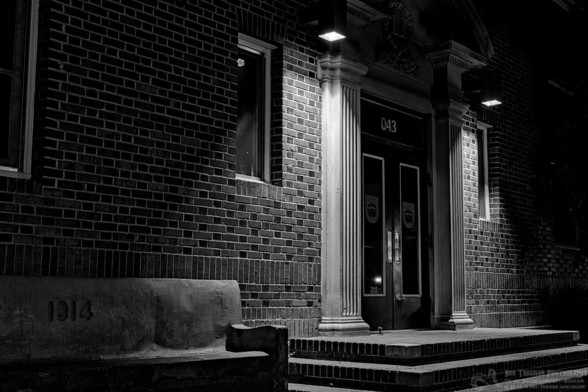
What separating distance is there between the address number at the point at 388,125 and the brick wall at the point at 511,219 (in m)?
1.91

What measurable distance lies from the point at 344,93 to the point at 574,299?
307 inches

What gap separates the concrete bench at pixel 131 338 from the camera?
200 inches

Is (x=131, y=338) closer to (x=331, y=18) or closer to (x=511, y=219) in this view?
(x=331, y=18)

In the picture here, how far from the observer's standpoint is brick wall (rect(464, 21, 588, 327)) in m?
11.6

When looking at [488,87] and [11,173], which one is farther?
[488,87]

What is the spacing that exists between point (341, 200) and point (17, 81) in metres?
3.94

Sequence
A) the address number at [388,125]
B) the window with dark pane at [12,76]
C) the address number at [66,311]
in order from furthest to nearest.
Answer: the address number at [388,125] → the window with dark pane at [12,76] → the address number at [66,311]

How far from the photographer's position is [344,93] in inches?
346

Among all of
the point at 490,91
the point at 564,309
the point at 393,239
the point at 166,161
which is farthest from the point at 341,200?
the point at 564,309

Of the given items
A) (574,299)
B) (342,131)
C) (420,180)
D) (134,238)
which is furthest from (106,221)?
(574,299)

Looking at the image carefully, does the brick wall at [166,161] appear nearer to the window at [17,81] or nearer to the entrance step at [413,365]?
the window at [17,81]

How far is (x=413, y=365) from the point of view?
274 inches

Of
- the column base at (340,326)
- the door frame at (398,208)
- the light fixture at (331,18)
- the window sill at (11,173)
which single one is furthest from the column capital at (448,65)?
the window sill at (11,173)

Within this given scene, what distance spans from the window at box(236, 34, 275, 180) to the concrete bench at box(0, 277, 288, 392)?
1634 millimetres
